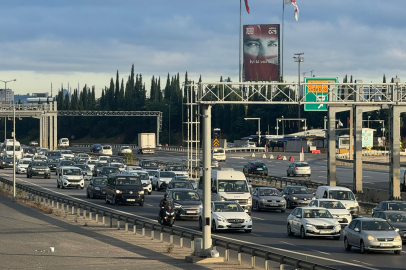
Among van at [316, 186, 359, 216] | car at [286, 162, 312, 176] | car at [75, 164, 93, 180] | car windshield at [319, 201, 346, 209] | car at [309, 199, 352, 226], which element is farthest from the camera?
car at [286, 162, 312, 176]

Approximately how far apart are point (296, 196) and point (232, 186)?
659 centimetres

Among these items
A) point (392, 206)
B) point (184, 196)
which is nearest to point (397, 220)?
point (392, 206)

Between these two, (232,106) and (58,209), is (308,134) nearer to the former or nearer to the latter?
(232,106)

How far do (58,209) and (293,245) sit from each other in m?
17.5

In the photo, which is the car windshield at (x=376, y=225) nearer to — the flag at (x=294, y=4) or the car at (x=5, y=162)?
the car at (x=5, y=162)

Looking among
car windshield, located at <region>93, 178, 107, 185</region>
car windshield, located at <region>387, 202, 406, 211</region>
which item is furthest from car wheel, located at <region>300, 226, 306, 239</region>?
car windshield, located at <region>93, 178, 107, 185</region>

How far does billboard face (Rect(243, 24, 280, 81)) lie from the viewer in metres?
114

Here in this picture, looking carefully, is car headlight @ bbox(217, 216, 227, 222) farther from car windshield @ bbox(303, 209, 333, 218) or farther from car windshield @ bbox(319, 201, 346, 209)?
car windshield @ bbox(319, 201, 346, 209)

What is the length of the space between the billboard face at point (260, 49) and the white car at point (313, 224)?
86927 millimetres

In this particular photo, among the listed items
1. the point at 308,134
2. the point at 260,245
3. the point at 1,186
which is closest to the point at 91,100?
the point at 308,134

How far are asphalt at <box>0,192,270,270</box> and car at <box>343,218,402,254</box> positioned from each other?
4430 mm

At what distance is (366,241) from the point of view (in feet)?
74.7

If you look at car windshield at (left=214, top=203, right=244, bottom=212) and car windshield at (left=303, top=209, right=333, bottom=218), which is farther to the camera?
car windshield at (left=214, top=203, right=244, bottom=212)

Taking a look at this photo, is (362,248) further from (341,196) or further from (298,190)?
(298,190)
